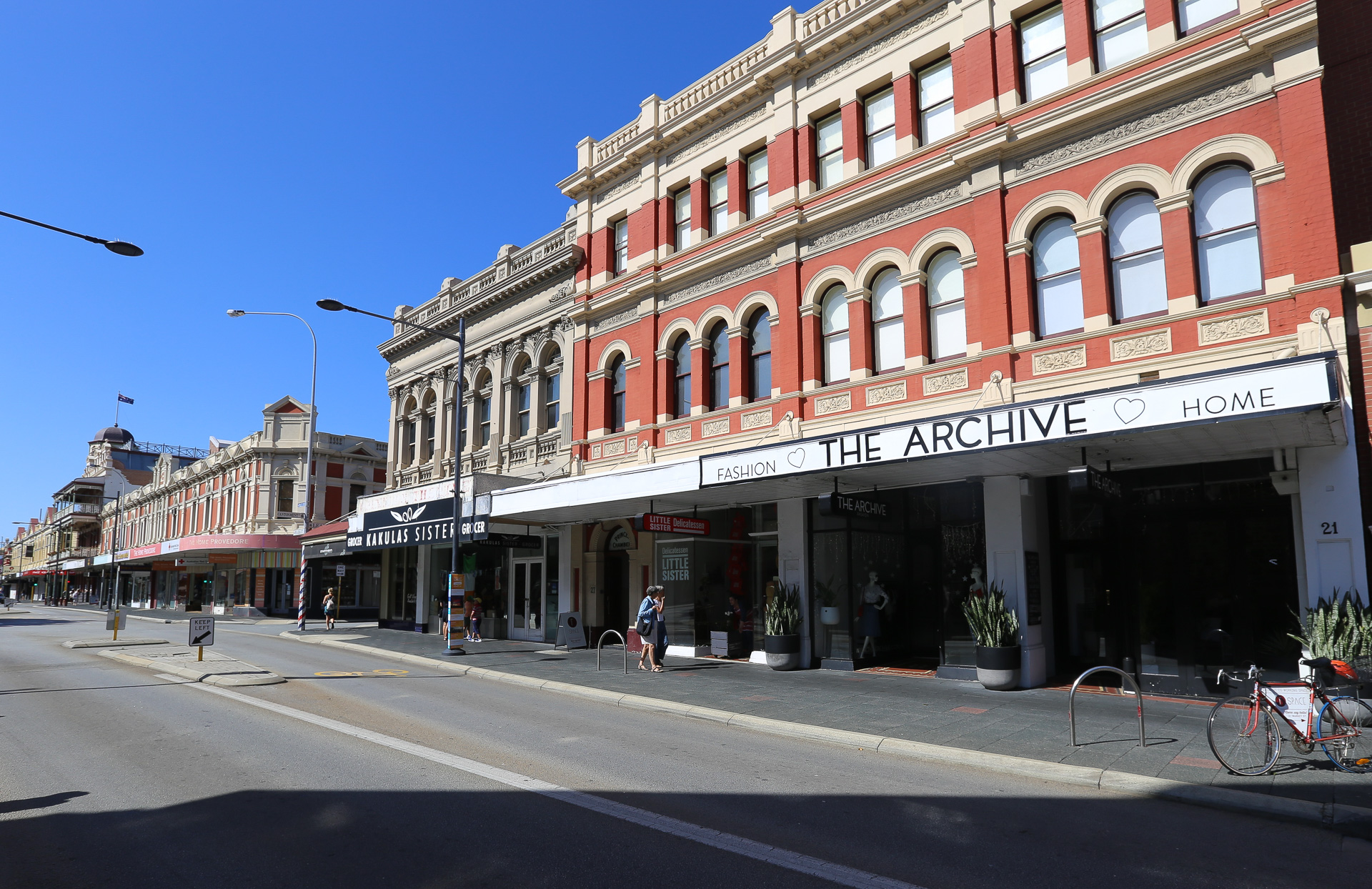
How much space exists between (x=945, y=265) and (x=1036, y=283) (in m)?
1.80

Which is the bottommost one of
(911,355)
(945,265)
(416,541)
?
(416,541)

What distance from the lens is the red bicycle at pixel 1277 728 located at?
7582 millimetres

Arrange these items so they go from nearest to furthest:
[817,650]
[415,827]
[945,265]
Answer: [415,827] < [945,265] < [817,650]

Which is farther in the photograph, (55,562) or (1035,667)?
(55,562)

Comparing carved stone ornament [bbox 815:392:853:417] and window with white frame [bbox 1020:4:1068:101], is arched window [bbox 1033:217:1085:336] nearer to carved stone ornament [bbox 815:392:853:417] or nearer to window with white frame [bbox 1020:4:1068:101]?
window with white frame [bbox 1020:4:1068:101]

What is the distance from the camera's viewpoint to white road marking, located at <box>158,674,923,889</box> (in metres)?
5.28

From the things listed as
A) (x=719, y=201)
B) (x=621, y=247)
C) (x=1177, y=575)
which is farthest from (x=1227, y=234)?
(x=621, y=247)

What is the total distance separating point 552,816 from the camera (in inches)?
254

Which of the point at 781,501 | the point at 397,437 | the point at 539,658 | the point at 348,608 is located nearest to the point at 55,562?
the point at 348,608

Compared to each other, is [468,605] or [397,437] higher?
[397,437]

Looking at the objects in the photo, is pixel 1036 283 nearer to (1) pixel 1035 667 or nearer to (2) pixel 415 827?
(1) pixel 1035 667

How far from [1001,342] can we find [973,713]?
250 inches

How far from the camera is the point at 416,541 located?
22188 millimetres

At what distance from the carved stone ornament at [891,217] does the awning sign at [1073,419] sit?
5173 mm
